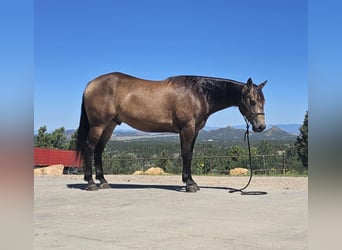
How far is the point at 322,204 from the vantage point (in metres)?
0.96

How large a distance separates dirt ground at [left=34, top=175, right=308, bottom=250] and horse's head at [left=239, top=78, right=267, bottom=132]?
51.4 inches

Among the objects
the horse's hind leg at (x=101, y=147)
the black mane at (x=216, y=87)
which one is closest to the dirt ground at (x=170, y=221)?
the horse's hind leg at (x=101, y=147)

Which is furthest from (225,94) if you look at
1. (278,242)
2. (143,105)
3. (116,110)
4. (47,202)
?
(278,242)

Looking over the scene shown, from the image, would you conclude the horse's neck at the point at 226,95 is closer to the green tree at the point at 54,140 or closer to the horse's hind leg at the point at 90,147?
the horse's hind leg at the point at 90,147

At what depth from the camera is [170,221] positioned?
4816 mm

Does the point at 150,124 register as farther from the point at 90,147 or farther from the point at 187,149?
the point at 90,147

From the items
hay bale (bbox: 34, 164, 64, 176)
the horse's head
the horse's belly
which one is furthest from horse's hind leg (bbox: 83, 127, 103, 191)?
hay bale (bbox: 34, 164, 64, 176)

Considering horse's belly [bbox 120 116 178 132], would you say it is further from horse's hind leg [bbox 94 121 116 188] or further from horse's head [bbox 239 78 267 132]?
horse's head [bbox 239 78 267 132]

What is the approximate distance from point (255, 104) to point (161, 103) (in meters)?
1.85

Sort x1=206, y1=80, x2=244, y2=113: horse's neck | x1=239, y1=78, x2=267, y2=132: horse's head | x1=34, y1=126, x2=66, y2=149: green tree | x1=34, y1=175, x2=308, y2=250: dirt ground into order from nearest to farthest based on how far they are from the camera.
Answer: x1=34, y1=175, x2=308, y2=250: dirt ground, x1=239, y1=78, x2=267, y2=132: horse's head, x1=206, y1=80, x2=244, y2=113: horse's neck, x1=34, y1=126, x2=66, y2=149: green tree

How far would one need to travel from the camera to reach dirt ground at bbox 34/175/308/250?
12.1 ft

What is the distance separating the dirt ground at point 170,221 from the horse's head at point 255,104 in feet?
4.28

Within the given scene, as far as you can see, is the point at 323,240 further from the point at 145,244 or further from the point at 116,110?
the point at 116,110

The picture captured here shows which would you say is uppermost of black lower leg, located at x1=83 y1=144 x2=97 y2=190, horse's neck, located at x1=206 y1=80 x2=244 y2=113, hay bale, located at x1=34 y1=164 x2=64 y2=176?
horse's neck, located at x1=206 y1=80 x2=244 y2=113
